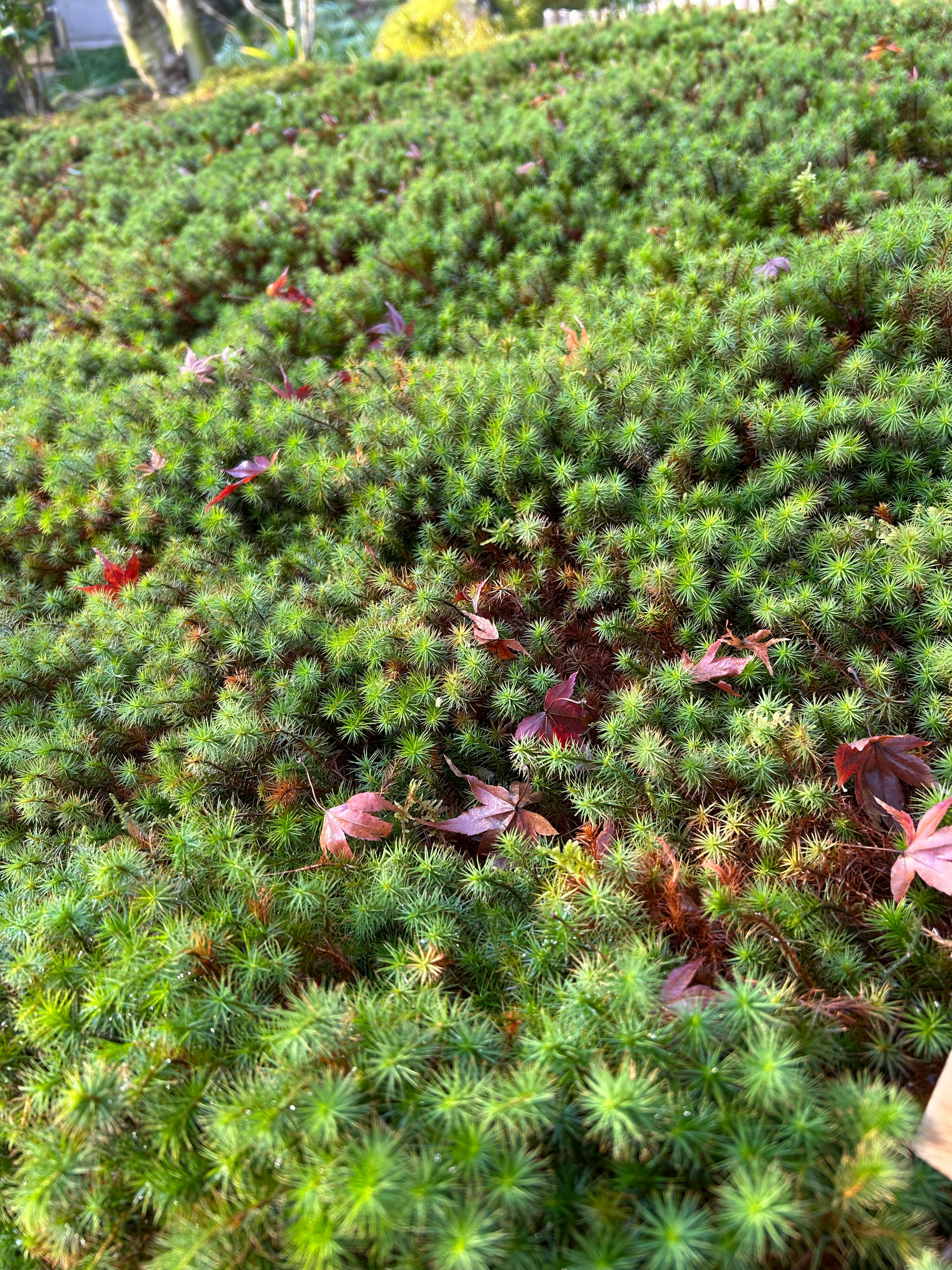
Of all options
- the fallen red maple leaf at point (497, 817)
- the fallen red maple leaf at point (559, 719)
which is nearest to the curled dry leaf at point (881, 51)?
the fallen red maple leaf at point (559, 719)

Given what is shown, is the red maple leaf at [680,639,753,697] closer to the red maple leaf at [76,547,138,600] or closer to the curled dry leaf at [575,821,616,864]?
the curled dry leaf at [575,821,616,864]

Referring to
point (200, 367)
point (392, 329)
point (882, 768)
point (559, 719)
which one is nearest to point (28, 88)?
point (200, 367)

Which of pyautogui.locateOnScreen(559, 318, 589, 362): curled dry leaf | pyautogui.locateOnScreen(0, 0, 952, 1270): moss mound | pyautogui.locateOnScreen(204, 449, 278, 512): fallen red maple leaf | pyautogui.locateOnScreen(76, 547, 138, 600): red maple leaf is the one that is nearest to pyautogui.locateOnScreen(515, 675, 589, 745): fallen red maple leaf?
pyautogui.locateOnScreen(0, 0, 952, 1270): moss mound

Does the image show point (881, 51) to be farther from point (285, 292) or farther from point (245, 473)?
point (245, 473)

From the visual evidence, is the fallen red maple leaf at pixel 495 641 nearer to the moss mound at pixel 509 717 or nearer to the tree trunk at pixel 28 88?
the moss mound at pixel 509 717

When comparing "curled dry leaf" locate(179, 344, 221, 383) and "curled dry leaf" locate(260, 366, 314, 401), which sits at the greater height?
"curled dry leaf" locate(179, 344, 221, 383)

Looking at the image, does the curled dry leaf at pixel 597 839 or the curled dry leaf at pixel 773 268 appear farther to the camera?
the curled dry leaf at pixel 773 268
